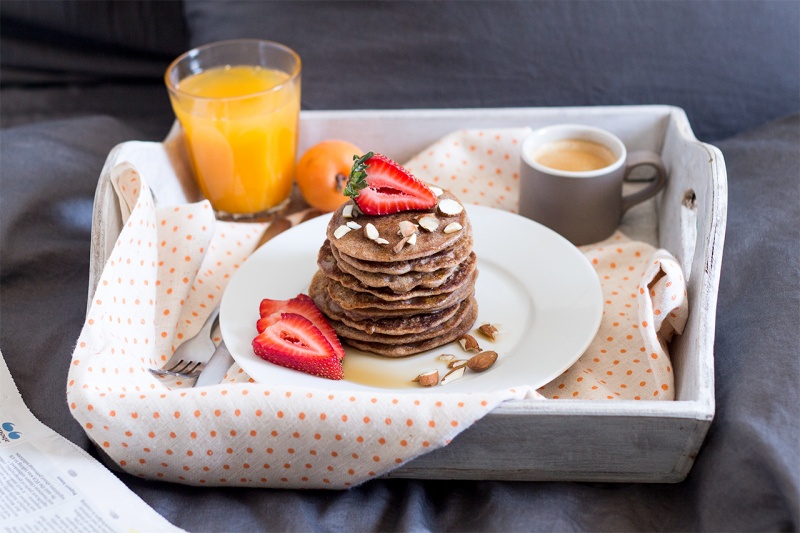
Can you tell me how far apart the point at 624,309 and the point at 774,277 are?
0.20 m

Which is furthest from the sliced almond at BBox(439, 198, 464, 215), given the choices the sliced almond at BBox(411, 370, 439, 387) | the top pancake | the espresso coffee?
the espresso coffee

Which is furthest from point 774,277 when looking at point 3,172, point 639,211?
point 3,172

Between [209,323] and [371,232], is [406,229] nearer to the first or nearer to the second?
[371,232]

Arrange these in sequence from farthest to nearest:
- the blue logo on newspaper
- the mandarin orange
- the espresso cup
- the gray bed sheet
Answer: the mandarin orange
the espresso cup
the blue logo on newspaper
the gray bed sheet

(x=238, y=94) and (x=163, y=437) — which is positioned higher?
(x=238, y=94)

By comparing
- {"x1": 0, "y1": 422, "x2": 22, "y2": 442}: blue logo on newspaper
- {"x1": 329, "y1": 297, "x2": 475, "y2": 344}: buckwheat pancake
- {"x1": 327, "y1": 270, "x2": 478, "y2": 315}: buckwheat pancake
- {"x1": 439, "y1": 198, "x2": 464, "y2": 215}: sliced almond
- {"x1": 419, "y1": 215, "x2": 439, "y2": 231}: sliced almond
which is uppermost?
{"x1": 439, "y1": 198, "x2": 464, "y2": 215}: sliced almond

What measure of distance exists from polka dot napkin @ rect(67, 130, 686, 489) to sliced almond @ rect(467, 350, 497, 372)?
8cm

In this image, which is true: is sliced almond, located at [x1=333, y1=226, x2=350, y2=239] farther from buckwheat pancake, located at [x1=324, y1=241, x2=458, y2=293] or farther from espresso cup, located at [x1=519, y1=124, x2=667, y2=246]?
espresso cup, located at [x1=519, y1=124, x2=667, y2=246]

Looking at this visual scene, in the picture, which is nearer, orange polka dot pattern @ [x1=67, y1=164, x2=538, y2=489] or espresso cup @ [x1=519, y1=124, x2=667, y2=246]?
orange polka dot pattern @ [x1=67, y1=164, x2=538, y2=489]

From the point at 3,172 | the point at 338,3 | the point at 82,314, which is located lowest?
the point at 82,314

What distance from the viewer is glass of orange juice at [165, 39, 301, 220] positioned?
1.35m

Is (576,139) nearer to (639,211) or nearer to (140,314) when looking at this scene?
(639,211)

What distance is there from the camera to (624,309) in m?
1.15

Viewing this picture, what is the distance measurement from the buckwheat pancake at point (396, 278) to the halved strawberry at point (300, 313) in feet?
0.17
